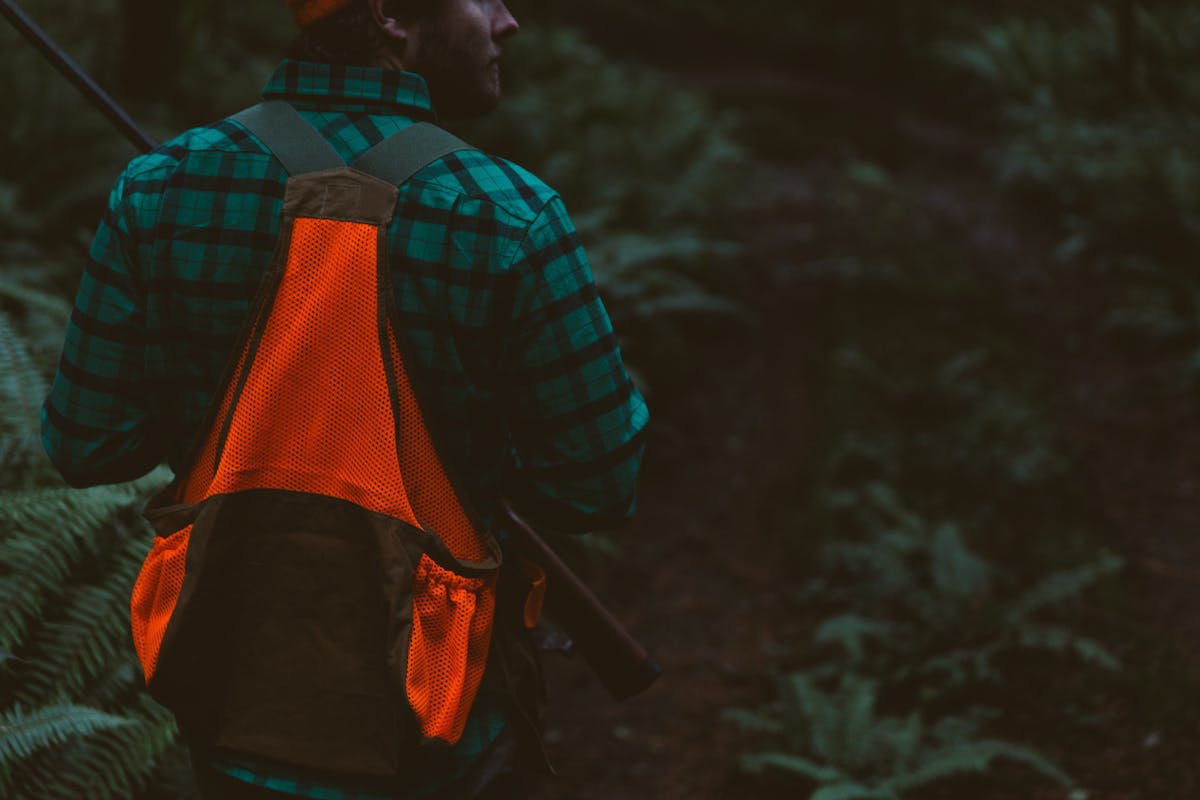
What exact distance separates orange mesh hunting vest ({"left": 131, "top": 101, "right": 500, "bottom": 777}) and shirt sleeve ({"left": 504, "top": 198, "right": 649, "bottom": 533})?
16 cm

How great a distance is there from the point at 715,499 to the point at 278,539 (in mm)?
4812

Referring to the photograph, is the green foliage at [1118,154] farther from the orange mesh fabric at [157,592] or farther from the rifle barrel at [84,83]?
the orange mesh fabric at [157,592]

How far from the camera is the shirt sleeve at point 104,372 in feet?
5.30

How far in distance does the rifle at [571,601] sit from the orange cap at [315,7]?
712 millimetres

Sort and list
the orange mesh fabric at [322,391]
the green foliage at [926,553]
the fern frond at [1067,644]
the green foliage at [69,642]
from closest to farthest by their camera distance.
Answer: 1. the orange mesh fabric at [322,391]
2. the green foliage at [69,642]
3. the green foliage at [926,553]
4. the fern frond at [1067,644]

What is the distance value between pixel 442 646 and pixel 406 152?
2.54ft

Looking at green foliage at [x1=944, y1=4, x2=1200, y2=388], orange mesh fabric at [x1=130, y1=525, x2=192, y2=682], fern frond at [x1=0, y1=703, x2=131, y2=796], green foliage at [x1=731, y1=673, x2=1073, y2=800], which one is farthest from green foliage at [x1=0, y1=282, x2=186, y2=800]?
green foliage at [x1=944, y1=4, x2=1200, y2=388]

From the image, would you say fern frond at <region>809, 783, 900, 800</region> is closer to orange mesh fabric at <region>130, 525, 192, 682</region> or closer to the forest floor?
the forest floor

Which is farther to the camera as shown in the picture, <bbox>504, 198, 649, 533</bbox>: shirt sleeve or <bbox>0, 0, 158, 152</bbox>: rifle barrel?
<bbox>0, 0, 158, 152</bbox>: rifle barrel

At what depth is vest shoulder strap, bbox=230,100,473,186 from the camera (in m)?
1.53

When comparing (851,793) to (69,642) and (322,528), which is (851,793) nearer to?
(69,642)

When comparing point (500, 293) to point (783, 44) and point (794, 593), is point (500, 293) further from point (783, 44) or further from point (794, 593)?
point (783, 44)

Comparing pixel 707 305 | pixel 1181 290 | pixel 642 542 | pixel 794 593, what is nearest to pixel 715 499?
pixel 642 542

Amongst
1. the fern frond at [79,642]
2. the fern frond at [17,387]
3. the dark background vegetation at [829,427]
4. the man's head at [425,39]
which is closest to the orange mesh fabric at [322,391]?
the man's head at [425,39]
